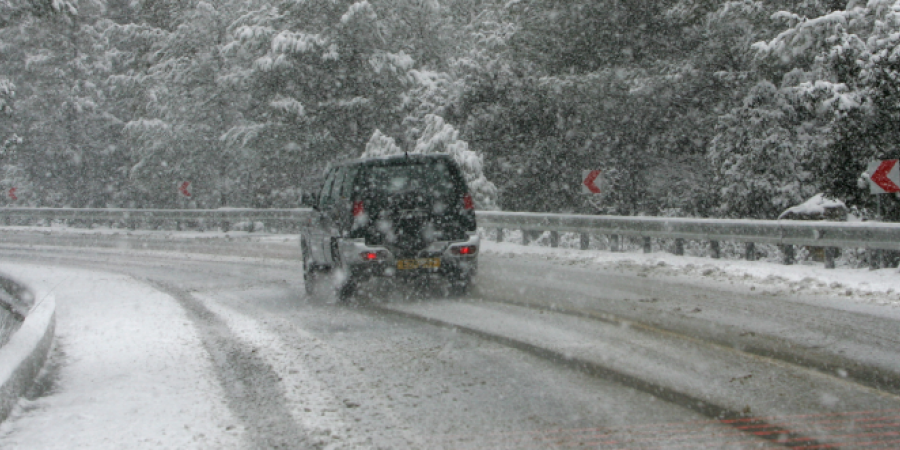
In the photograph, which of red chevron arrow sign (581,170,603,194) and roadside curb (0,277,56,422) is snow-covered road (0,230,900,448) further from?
red chevron arrow sign (581,170,603,194)

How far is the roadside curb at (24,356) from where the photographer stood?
17.3ft

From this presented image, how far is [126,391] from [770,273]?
30.9ft

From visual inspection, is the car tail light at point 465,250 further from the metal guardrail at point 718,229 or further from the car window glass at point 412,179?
the metal guardrail at point 718,229

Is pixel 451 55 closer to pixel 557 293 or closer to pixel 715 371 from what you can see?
pixel 557 293

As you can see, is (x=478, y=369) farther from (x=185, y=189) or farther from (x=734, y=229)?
(x=185, y=189)

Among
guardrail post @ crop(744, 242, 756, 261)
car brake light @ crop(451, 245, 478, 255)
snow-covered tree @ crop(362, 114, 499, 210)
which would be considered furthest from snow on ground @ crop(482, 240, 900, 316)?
snow-covered tree @ crop(362, 114, 499, 210)

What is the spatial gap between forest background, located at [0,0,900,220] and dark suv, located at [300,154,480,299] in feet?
30.1

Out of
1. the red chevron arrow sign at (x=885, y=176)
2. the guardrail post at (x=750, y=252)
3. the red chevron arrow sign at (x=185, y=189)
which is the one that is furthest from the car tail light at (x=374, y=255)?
the red chevron arrow sign at (x=185, y=189)

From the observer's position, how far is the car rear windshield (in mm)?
10172

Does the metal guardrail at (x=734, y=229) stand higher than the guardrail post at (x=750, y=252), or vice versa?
the metal guardrail at (x=734, y=229)

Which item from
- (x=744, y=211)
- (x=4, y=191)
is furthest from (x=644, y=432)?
(x=4, y=191)

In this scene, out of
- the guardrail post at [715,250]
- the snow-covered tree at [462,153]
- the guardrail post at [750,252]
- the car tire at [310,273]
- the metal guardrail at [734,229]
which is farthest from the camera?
the snow-covered tree at [462,153]

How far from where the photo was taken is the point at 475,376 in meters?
6.06

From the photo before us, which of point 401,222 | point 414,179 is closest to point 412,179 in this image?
point 414,179
